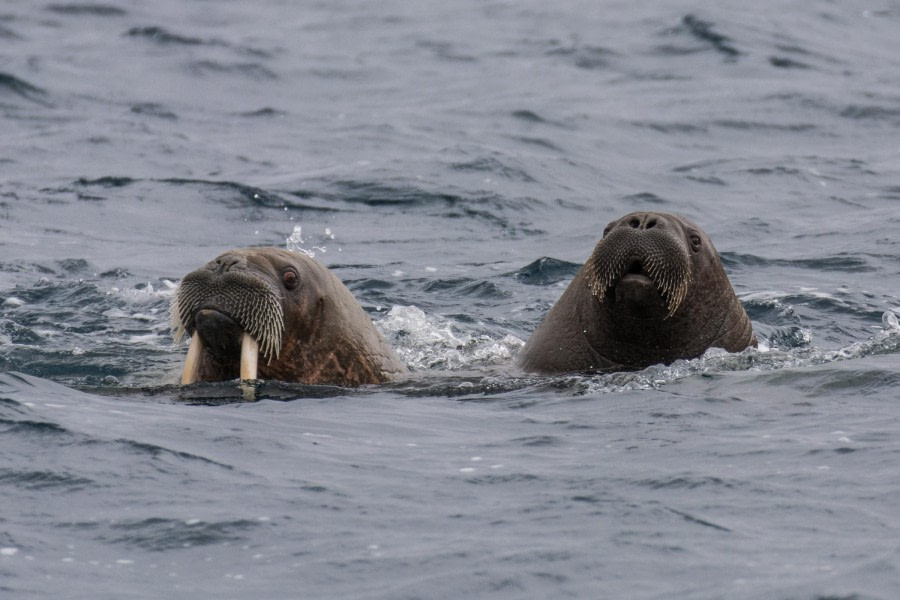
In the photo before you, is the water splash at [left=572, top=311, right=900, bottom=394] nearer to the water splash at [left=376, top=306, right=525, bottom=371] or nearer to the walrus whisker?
the walrus whisker

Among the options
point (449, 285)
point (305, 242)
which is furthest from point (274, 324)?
point (305, 242)

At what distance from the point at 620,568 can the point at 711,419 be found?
2.45 m

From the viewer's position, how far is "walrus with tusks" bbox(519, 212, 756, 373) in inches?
359

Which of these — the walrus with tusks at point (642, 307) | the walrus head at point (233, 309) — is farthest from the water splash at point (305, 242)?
the walrus head at point (233, 309)

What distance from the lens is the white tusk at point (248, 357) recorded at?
8789 mm

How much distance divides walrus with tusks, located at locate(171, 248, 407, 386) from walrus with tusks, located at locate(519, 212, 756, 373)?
1.15 metres

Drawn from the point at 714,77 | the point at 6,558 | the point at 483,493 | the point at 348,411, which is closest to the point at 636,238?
the point at 348,411

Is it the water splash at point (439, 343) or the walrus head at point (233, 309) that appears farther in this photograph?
the water splash at point (439, 343)

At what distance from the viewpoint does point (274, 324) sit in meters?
8.89

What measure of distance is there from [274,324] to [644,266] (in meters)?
2.24

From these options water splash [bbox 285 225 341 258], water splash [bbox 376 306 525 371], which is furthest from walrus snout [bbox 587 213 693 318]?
water splash [bbox 285 225 341 258]

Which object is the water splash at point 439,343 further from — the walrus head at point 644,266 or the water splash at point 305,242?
the water splash at point 305,242

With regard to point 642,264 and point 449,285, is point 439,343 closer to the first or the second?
point 449,285

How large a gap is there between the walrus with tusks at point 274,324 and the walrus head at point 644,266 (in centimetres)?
153
